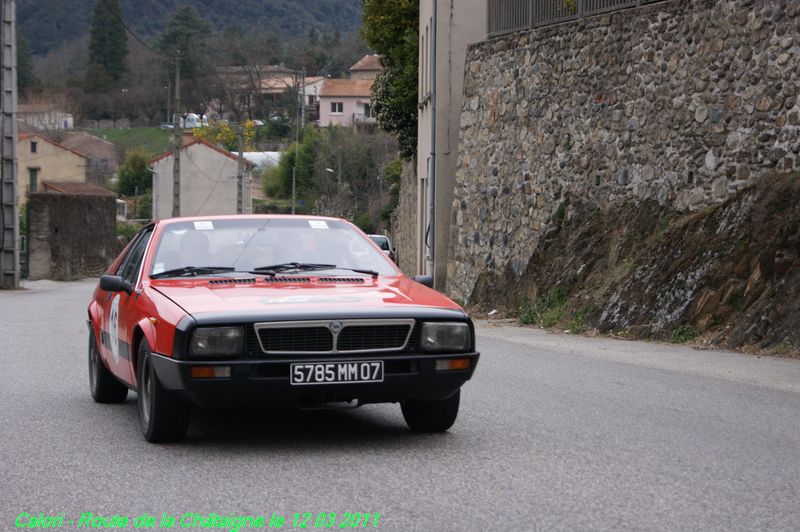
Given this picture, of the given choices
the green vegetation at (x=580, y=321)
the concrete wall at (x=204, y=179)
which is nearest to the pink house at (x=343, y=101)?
the concrete wall at (x=204, y=179)

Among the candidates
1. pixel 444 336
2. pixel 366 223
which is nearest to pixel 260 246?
pixel 444 336

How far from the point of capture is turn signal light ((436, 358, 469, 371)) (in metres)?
7.36

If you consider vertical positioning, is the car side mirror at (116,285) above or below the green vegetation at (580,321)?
above

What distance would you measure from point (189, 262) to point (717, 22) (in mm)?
11543

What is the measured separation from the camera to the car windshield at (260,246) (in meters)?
8.42

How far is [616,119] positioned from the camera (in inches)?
807

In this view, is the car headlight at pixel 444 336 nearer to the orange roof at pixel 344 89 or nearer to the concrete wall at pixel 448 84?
the concrete wall at pixel 448 84

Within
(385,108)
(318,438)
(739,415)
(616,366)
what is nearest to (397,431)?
(318,438)

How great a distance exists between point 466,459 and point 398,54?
33225 millimetres

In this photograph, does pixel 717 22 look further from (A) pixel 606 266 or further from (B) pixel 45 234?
(B) pixel 45 234

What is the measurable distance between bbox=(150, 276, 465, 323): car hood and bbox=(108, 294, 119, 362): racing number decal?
0.68 metres

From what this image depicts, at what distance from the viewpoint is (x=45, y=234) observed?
4528 centimetres

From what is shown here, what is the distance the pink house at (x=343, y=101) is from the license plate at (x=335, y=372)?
131686mm

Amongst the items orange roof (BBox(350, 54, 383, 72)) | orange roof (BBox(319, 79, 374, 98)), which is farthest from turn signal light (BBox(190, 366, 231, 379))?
orange roof (BBox(350, 54, 383, 72))
